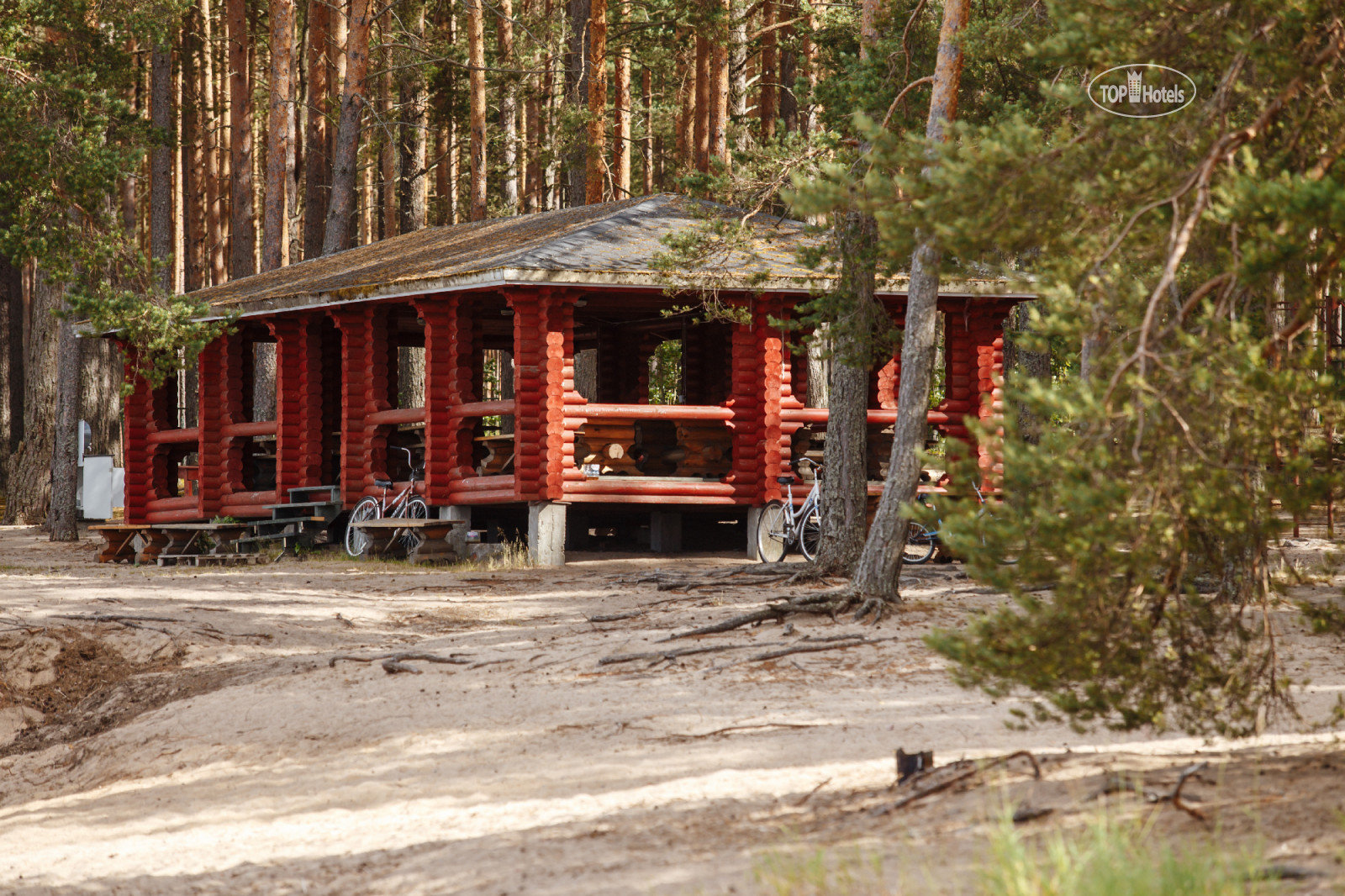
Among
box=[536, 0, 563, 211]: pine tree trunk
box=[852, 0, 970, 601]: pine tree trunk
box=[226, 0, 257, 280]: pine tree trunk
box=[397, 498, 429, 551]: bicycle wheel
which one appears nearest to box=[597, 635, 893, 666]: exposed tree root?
box=[852, 0, 970, 601]: pine tree trunk

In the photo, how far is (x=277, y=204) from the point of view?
2608cm

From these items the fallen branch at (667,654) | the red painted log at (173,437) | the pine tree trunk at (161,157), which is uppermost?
the pine tree trunk at (161,157)

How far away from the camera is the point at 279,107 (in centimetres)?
2533

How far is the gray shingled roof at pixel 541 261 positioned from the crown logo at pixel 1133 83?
7076mm

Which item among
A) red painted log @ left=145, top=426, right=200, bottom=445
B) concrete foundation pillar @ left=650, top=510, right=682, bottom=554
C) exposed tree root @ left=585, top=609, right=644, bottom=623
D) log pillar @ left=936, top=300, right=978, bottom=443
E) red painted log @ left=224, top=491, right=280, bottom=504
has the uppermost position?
log pillar @ left=936, top=300, right=978, bottom=443

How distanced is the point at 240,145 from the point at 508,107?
8.12 metres

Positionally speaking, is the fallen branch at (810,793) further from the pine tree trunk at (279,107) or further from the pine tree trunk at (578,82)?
the pine tree trunk at (279,107)

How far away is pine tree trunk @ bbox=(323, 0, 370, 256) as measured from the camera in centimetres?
2433

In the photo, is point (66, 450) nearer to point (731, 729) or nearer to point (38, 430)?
point (38, 430)

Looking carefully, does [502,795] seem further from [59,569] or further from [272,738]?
[59,569]

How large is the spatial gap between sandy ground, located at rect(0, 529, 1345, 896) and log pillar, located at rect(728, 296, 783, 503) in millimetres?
4642

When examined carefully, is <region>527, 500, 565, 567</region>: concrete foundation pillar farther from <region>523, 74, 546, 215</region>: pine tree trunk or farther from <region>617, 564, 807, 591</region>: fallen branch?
<region>523, 74, 546, 215</region>: pine tree trunk

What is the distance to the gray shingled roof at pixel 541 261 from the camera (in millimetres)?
15758

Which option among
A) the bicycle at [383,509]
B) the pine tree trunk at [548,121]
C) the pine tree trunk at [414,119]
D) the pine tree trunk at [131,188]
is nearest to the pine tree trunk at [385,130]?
the pine tree trunk at [414,119]
